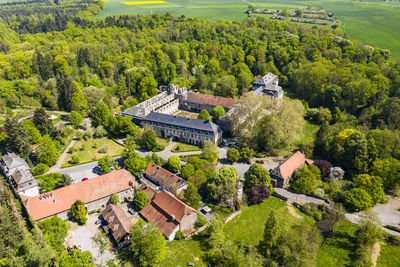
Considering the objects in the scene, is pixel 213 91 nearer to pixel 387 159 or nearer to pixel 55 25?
pixel 387 159

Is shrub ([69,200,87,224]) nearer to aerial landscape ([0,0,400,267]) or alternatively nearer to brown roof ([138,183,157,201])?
aerial landscape ([0,0,400,267])

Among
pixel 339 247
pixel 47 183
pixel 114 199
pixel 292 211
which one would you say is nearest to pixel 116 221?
pixel 114 199

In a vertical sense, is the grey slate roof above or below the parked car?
above

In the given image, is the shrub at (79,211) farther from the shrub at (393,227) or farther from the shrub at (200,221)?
the shrub at (393,227)

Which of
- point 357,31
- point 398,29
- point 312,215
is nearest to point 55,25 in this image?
point 312,215


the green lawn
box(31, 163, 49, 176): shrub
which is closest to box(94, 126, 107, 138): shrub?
box(31, 163, 49, 176): shrub

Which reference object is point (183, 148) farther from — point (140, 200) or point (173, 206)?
point (173, 206)
